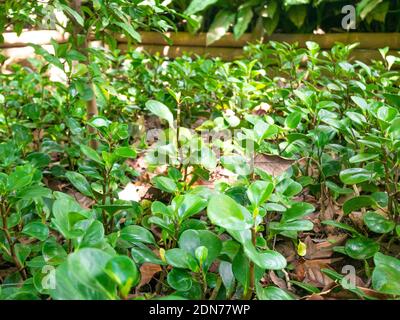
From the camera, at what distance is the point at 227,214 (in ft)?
1.89

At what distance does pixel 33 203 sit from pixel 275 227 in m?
0.58

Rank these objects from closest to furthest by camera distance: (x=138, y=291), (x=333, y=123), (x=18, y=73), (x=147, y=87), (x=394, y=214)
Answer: (x=138, y=291) < (x=394, y=214) < (x=333, y=123) < (x=147, y=87) < (x=18, y=73)

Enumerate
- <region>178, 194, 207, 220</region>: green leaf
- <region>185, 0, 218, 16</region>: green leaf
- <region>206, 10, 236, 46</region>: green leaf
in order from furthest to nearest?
<region>206, 10, 236, 46</region>: green leaf
<region>185, 0, 218, 16</region>: green leaf
<region>178, 194, 207, 220</region>: green leaf

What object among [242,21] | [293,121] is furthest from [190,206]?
[242,21]

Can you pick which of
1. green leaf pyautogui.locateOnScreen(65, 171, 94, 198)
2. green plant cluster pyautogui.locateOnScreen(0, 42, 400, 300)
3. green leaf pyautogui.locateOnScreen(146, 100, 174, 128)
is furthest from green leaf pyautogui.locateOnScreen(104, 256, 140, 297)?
green leaf pyautogui.locateOnScreen(146, 100, 174, 128)

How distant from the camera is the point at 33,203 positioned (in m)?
1.02

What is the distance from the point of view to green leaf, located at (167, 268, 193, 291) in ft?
2.20

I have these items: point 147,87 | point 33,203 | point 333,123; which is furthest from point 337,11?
point 33,203

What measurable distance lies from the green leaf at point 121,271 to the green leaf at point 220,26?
12.3 ft

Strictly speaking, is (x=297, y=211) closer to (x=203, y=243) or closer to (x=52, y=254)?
(x=203, y=243)

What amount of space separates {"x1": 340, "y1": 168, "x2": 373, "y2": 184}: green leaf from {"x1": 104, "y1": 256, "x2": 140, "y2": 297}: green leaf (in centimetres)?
60

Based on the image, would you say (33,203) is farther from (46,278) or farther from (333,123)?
(333,123)

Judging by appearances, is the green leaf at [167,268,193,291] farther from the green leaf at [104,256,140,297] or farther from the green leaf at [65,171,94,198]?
the green leaf at [65,171,94,198]
